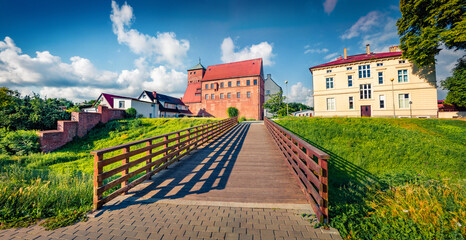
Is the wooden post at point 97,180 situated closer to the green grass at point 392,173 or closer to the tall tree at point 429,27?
the green grass at point 392,173

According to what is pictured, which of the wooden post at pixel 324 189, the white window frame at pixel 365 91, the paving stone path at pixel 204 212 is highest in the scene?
the white window frame at pixel 365 91

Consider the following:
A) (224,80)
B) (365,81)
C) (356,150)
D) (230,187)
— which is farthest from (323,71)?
(230,187)

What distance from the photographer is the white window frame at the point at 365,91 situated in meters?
23.1

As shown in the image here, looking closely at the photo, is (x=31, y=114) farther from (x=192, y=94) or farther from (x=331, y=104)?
(x=331, y=104)

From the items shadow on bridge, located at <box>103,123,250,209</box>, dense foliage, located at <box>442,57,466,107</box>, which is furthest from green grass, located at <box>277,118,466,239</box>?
dense foliage, located at <box>442,57,466,107</box>

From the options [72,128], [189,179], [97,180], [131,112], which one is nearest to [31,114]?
[72,128]

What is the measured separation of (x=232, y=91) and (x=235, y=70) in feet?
20.4

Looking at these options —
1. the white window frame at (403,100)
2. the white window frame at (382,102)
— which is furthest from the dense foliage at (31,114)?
the white window frame at (403,100)

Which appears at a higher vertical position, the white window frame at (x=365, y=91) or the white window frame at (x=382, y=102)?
the white window frame at (x=365, y=91)

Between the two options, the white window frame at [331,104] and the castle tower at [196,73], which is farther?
the castle tower at [196,73]

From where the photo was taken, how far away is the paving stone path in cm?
244

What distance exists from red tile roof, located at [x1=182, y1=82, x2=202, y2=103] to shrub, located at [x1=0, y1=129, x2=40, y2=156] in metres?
32.8

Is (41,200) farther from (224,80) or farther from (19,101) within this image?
(224,80)

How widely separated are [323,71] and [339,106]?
6.03 metres
